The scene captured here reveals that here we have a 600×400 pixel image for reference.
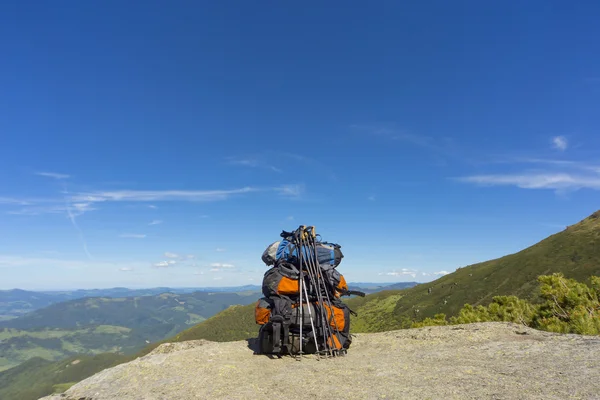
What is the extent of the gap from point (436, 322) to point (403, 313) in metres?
133

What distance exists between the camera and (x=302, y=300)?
43.5 ft

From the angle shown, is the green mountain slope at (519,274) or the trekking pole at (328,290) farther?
the green mountain slope at (519,274)

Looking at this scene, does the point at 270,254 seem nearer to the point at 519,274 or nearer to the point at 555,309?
the point at 555,309

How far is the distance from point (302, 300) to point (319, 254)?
256 cm

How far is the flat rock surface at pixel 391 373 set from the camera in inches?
290

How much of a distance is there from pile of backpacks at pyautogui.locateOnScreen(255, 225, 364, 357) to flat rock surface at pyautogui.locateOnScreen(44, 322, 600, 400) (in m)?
0.66

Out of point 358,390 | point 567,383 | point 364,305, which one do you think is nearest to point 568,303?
point 567,383

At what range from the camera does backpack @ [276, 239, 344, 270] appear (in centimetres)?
1488

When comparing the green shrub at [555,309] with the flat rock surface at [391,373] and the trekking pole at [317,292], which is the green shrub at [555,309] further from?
the trekking pole at [317,292]

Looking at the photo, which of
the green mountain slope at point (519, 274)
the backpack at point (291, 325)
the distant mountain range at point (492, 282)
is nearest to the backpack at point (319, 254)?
the backpack at point (291, 325)

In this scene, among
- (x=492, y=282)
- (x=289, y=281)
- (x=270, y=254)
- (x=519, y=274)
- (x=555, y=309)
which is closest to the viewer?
(x=289, y=281)

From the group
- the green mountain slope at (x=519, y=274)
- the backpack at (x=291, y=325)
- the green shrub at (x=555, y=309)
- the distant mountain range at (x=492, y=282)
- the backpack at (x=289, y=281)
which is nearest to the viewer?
the backpack at (x=291, y=325)

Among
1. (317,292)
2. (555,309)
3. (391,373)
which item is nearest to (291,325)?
(317,292)

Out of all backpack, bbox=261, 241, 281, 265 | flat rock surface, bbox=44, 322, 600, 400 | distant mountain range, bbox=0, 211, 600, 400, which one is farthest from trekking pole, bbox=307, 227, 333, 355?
distant mountain range, bbox=0, 211, 600, 400
